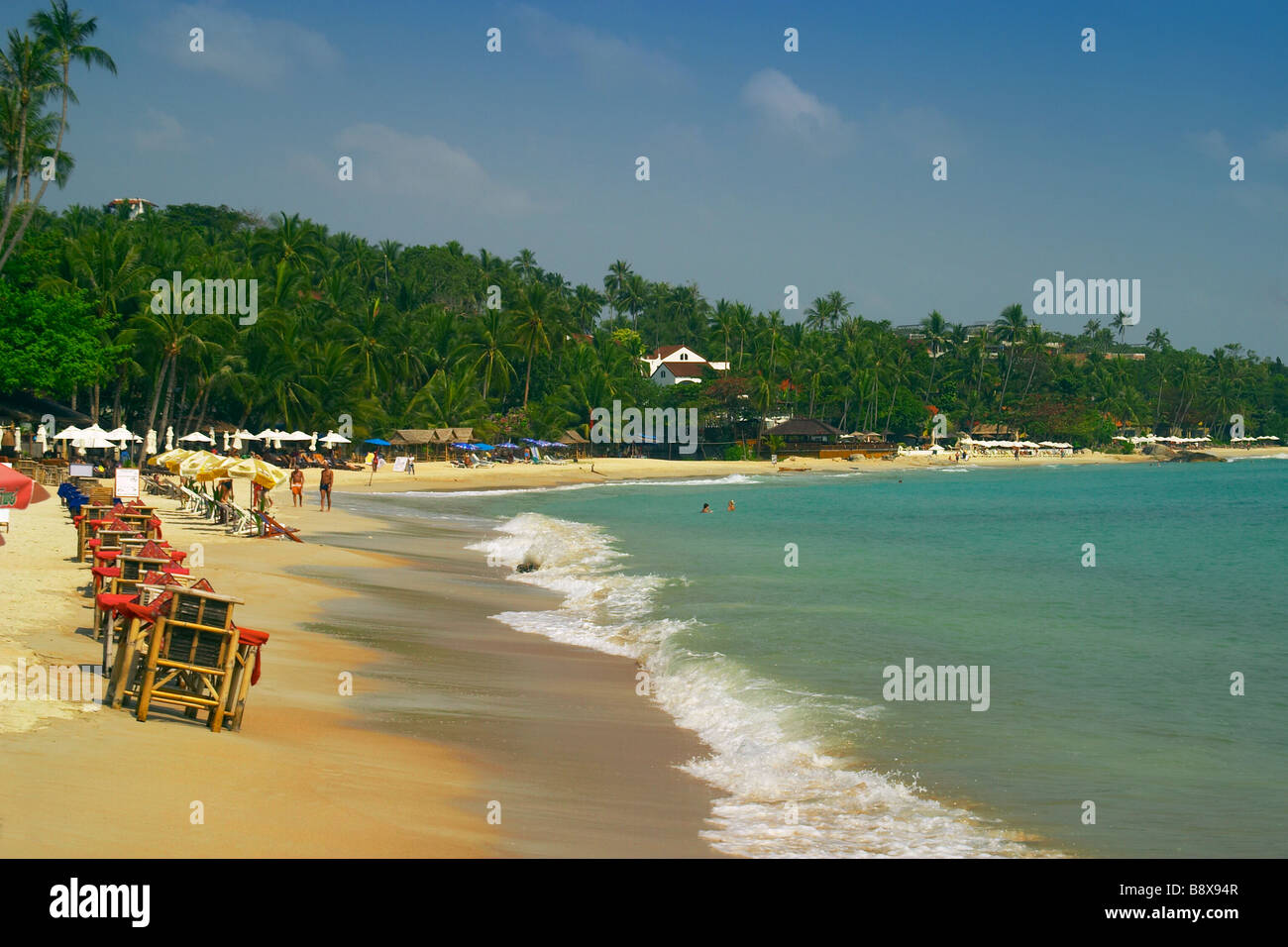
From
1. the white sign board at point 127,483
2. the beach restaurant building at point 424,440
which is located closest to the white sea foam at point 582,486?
the beach restaurant building at point 424,440

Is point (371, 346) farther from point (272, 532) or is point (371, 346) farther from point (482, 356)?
point (272, 532)

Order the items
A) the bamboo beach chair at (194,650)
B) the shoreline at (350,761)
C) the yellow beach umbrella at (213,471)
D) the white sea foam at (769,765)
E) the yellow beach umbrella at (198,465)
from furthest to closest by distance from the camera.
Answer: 1. the yellow beach umbrella at (198,465)
2. the yellow beach umbrella at (213,471)
3. the bamboo beach chair at (194,650)
4. the white sea foam at (769,765)
5. the shoreline at (350,761)

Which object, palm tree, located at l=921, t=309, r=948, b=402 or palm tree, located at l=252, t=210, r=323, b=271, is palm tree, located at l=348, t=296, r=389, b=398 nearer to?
palm tree, located at l=252, t=210, r=323, b=271

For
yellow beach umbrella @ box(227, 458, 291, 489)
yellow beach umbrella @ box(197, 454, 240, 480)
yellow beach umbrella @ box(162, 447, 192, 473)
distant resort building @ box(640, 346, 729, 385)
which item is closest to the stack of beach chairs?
yellow beach umbrella @ box(227, 458, 291, 489)

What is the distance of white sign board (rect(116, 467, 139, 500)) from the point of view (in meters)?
19.6

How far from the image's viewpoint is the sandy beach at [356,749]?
6555 millimetres

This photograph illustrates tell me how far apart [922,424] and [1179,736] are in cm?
11526

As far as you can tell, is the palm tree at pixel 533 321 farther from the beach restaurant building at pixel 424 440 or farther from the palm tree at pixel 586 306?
the palm tree at pixel 586 306

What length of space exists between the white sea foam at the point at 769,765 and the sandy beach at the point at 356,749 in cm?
38

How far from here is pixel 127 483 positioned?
19.8 m

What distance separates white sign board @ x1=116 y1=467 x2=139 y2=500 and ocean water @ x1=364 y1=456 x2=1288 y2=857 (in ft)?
25.7
